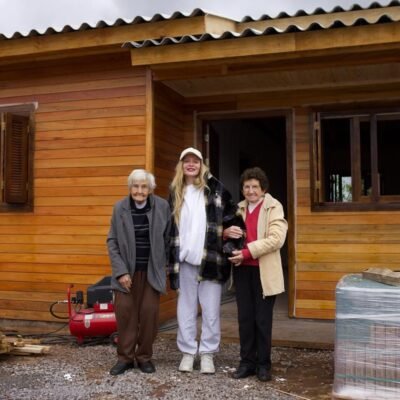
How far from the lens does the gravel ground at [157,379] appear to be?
3531 mm

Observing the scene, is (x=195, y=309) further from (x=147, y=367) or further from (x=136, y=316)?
(x=147, y=367)

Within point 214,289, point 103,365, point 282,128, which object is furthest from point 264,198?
point 282,128

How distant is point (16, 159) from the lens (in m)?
5.71

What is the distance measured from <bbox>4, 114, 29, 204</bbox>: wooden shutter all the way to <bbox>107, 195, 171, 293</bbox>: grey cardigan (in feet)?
7.14

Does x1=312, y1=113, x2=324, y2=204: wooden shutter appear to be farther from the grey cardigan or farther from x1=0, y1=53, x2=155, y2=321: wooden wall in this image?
the grey cardigan

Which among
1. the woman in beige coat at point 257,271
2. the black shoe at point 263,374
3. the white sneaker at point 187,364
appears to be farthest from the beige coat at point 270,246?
the white sneaker at point 187,364

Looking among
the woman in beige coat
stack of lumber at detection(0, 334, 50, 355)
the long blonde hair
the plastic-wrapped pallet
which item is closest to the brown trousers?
the long blonde hair

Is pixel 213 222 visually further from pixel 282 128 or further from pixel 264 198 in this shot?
pixel 282 128

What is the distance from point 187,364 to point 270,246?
1083 millimetres

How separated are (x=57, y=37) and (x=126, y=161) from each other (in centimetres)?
140

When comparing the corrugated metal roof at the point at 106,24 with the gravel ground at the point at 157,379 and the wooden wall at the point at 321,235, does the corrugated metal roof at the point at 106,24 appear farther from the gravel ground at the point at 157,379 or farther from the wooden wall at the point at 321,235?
the gravel ground at the point at 157,379

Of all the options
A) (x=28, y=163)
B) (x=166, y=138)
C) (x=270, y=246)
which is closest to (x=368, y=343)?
(x=270, y=246)

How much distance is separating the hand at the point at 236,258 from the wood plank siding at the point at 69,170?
6.60ft

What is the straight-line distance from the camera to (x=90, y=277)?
555 cm
